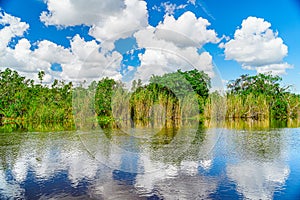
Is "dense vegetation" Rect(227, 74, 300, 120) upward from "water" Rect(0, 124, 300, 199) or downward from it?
upward

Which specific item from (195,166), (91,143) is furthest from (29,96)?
(195,166)

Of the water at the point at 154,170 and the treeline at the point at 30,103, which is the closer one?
the water at the point at 154,170

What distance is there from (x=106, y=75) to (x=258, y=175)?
4432mm

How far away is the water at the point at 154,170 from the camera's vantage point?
19.8 feet

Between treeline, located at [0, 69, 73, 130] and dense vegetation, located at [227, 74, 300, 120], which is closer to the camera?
treeline, located at [0, 69, 73, 130]

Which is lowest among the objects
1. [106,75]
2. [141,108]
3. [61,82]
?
[141,108]

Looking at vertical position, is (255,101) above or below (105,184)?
above

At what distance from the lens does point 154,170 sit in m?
7.68

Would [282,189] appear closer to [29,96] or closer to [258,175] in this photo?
[258,175]

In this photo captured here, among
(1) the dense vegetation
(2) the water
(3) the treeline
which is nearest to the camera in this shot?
(2) the water

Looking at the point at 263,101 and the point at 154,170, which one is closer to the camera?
the point at 154,170

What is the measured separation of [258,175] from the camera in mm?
7141

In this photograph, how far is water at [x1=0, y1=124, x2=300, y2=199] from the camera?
6.03m

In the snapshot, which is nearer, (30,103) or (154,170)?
(154,170)
